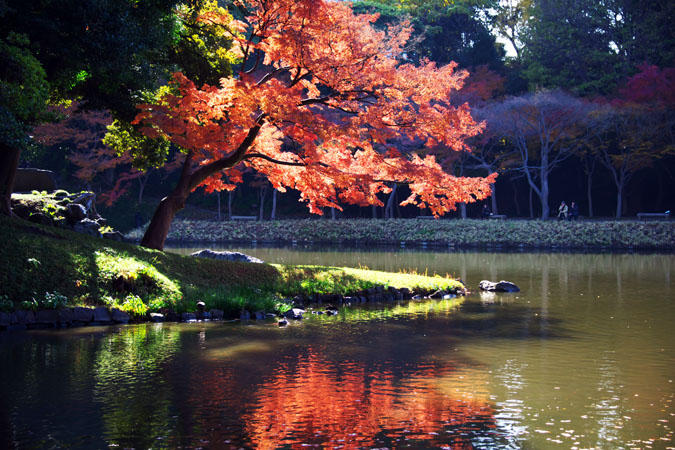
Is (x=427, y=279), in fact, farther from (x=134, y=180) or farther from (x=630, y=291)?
(x=134, y=180)

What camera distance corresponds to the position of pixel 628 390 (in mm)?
8961

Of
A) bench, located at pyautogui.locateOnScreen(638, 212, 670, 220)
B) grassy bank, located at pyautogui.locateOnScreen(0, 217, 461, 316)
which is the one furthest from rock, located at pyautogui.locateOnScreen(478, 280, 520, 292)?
bench, located at pyautogui.locateOnScreen(638, 212, 670, 220)

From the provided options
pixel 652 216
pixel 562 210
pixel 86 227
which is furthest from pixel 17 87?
pixel 652 216

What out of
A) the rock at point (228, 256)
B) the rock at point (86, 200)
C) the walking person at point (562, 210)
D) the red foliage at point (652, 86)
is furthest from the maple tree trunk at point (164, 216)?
the red foliage at point (652, 86)

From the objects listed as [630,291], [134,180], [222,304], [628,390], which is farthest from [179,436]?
[134,180]

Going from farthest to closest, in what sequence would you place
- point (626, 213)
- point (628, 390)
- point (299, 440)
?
point (626, 213)
point (628, 390)
point (299, 440)

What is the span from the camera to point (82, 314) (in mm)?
13758

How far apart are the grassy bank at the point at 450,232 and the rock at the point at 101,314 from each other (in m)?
28.1

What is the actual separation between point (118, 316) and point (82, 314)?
2.24ft

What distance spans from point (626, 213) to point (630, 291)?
31872mm

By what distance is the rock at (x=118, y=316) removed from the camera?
46.0 ft

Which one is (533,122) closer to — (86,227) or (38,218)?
(86,227)

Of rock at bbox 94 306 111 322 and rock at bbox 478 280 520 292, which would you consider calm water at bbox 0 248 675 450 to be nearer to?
rock at bbox 94 306 111 322

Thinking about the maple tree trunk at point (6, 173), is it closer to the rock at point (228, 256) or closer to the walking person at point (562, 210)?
the rock at point (228, 256)
